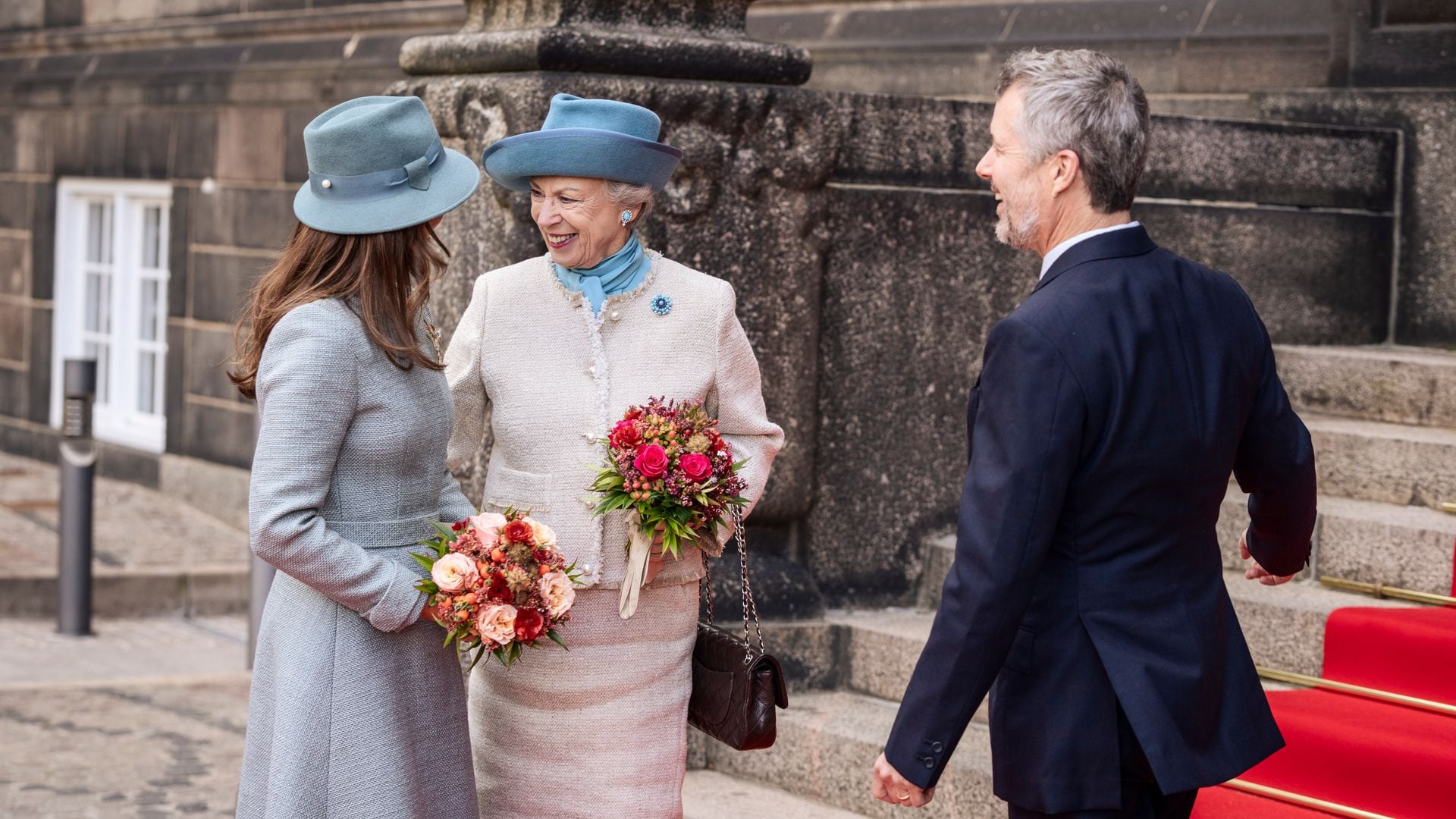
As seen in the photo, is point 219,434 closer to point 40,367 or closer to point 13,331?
point 40,367

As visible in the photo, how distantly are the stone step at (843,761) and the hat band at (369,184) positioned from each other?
2.04 metres

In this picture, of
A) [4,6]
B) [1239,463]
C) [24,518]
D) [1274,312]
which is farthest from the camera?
[4,6]

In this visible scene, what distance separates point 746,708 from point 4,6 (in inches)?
481

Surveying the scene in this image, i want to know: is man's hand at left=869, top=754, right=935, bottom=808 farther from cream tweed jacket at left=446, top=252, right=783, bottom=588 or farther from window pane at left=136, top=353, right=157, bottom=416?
window pane at left=136, top=353, right=157, bottom=416

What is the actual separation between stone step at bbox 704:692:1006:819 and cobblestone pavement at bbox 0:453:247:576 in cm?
481

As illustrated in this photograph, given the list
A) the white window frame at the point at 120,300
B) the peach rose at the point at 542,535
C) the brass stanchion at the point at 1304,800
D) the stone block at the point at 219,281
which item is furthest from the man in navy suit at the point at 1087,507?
the white window frame at the point at 120,300

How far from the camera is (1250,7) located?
6754mm

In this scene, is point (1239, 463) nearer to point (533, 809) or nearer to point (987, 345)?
point (987, 345)

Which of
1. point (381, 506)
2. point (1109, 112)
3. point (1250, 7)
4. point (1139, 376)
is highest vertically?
point (1250, 7)

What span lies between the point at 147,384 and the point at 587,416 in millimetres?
9340

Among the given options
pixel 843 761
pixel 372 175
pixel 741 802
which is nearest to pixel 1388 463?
pixel 843 761

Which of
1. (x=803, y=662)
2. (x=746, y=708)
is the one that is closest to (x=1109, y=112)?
(x=746, y=708)

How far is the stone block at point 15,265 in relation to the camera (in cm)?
1260

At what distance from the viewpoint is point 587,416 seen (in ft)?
10.8
